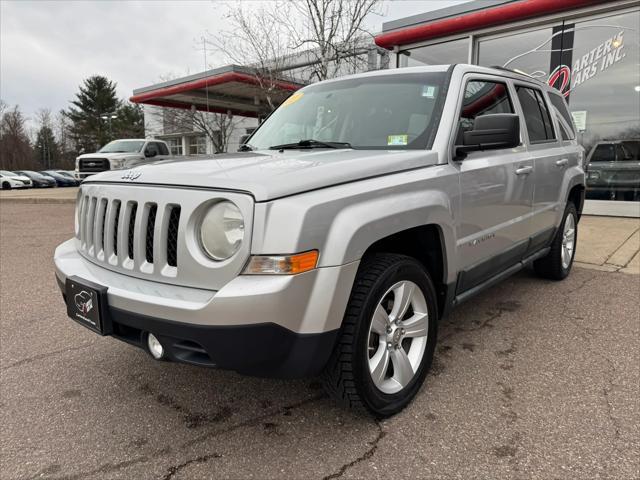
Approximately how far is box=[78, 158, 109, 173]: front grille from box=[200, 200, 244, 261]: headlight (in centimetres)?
1606

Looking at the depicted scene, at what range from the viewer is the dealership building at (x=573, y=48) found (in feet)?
30.9

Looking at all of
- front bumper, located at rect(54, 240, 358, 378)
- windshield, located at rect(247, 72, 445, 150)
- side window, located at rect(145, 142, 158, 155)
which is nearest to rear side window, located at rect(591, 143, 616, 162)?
windshield, located at rect(247, 72, 445, 150)

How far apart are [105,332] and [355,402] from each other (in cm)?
118

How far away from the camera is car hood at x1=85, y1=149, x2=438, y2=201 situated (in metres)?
1.96

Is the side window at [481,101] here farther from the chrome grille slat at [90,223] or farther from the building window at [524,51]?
the building window at [524,51]

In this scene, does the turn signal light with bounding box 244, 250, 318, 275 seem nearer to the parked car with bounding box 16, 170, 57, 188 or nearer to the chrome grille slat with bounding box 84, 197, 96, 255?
the chrome grille slat with bounding box 84, 197, 96, 255

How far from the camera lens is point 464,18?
1013 centimetres

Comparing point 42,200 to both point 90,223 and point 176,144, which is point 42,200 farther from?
point 176,144

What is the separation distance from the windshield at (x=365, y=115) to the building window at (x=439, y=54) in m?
8.05

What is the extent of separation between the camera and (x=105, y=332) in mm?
2197

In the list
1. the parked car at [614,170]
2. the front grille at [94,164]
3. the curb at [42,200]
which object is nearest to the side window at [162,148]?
the front grille at [94,164]

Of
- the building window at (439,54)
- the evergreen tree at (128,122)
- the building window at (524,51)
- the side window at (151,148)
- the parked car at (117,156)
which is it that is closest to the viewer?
the building window at (524,51)

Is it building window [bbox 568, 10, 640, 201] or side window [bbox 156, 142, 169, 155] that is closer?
building window [bbox 568, 10, 640, 201]

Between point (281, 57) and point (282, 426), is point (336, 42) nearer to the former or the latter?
point (281, 57)
